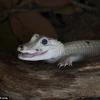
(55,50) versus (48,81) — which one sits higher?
(55,50)

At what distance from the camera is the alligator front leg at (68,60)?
1376 millimetres

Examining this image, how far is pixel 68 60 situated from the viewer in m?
1.42

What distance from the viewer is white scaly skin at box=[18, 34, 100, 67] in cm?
136

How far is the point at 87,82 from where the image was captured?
4.21 feet

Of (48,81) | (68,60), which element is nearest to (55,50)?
(68,60)

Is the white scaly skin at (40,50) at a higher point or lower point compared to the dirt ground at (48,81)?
higher

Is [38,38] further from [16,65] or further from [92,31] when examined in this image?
[92,31]

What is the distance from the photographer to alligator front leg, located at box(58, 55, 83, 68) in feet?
4.52

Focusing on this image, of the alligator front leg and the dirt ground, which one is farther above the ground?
the alligator front leg

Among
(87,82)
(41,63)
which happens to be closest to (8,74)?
(41,63)

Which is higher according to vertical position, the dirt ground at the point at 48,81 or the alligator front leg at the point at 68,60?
the alligator front leg at the point at 68,60

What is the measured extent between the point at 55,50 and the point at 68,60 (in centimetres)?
11

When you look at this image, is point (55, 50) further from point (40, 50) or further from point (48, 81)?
point (48, 81)

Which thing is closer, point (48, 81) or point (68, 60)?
point (48, 81)
